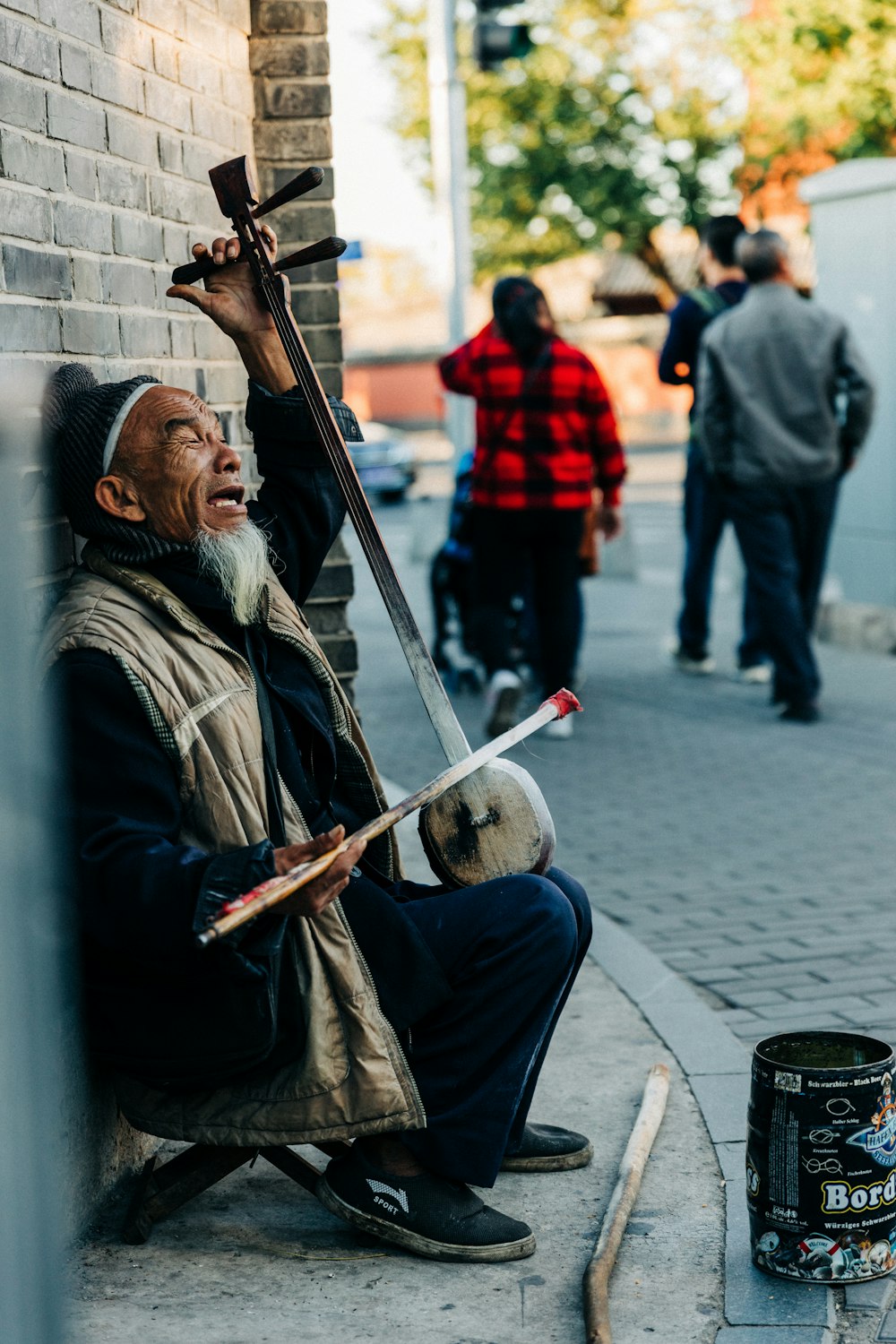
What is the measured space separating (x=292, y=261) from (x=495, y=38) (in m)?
9.85

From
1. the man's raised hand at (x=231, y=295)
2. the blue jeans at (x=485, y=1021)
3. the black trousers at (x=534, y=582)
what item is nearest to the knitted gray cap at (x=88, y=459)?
the man's raised hand at (x=231, y=295)

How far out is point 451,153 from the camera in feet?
45.3

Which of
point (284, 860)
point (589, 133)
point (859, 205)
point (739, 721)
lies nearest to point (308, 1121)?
point (284, 860)

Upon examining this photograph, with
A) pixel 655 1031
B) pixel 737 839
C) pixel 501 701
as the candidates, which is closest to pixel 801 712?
pixel 501 701

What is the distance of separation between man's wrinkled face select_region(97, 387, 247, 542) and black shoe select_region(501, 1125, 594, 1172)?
1.34 meters

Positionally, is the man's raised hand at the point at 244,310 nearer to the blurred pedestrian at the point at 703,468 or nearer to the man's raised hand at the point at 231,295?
the man's raised hand at the point at 231,295

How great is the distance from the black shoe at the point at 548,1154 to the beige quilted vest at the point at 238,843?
54 centimetres

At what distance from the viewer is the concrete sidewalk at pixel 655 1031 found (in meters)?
2.76

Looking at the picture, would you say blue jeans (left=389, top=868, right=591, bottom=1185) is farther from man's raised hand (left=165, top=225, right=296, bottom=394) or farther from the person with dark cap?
man's raised hand (left=165, top=225, right=296, bottom=394)

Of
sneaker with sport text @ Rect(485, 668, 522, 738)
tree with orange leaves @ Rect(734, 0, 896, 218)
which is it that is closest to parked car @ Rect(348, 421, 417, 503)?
tree with orange leaves @ Rect(734, 0, 896, 218)

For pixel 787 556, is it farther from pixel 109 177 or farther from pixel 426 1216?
pixel 426 1216

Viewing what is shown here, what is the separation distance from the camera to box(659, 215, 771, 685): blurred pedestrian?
28.1 ft

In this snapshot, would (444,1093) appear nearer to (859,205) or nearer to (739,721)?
(739,721)

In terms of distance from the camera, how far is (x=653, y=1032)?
4.05m
